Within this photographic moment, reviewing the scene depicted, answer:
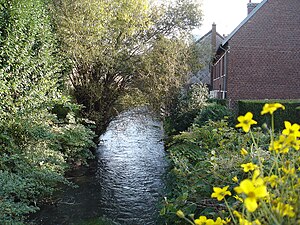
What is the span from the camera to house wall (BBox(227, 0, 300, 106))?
1734 cm

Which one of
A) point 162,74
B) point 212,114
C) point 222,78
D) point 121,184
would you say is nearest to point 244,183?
point 212,114

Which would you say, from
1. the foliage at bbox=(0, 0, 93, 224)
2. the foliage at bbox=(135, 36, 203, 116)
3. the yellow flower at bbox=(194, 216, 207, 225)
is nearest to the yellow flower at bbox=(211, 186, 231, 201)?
the yellow flower at bbox=(194, 216, 207, 225)

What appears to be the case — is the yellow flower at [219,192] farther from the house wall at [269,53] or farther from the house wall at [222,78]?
the house wall at [222,78]

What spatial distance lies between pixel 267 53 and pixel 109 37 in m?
10.0

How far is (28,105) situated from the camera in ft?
24.3

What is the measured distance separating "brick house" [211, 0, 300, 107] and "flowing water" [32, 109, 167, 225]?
5.74 m

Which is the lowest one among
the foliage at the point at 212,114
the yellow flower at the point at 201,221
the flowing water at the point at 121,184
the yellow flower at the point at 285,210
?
the flowing water at the point at 121,184

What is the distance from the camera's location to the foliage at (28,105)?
640 cm

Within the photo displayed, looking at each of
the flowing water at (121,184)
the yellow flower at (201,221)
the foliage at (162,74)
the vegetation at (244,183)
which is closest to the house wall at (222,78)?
the flowing water at (121,184)

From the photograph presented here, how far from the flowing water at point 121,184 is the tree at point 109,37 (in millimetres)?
1576

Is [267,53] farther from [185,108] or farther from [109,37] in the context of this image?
[109,37]

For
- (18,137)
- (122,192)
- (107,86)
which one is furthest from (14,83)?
(107,86)

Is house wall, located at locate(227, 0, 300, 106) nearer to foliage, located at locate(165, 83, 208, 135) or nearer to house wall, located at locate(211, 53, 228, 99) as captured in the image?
house wall, located at locate(211, 53, 228, 99)

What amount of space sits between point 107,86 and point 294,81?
10.5 m
